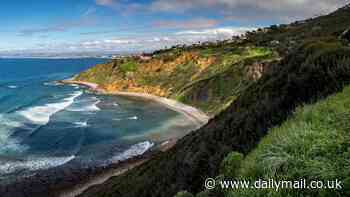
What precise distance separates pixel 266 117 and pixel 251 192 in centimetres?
890

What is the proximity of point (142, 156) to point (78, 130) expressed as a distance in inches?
735

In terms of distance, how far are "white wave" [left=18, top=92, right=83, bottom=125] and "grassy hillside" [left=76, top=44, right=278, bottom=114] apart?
24.0m

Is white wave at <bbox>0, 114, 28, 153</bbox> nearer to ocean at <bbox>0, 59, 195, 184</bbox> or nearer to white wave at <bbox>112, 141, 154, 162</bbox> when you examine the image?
ocean at <bbox>0, 59, 195, 184</bbox>

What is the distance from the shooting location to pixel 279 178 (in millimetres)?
5895

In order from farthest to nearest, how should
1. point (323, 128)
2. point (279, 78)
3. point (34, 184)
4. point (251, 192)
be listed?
point (34, 184)
point (279, 78)
point (323, 128)
point (251, 192)

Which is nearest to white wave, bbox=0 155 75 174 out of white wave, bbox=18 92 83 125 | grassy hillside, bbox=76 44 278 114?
white wave, bbox=18 92 83 125

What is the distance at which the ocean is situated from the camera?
46000 millimetres

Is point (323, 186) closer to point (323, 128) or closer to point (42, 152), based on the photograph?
point (323, 128)

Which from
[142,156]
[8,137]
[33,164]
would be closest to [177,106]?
[8,137]

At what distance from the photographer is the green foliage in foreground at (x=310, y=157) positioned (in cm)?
545

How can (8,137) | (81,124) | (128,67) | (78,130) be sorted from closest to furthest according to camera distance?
(8,137)
(78,130)
(81,124)
(128,67)

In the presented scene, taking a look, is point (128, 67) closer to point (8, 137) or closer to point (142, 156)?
point (8, 137)

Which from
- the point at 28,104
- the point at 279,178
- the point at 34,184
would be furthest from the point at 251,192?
the point at 28,104

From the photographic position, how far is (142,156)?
4656 cm
